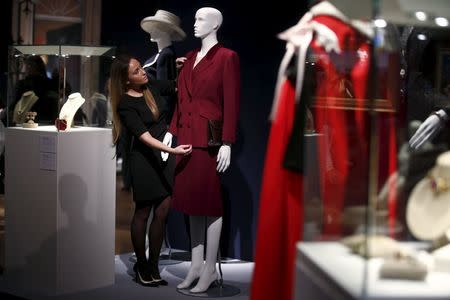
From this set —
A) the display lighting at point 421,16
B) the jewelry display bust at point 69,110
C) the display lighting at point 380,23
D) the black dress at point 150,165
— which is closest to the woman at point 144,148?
the black dress at point 150,165

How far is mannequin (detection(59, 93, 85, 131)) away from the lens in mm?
4895

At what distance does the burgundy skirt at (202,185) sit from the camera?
487 centimetres

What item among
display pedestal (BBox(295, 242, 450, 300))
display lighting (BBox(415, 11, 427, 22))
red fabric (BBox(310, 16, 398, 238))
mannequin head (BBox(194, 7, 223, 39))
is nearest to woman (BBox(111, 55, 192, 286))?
mannequin head (BBox(194, 7, 223, 39))

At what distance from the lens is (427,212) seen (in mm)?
2494

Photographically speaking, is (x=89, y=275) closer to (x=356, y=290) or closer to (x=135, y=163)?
(x=135, y=163)

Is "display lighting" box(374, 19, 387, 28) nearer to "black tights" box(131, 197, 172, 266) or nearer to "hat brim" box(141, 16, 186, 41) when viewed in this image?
"black tights" box(131, 197, 172, 266)

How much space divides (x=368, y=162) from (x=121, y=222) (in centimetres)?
Result: 533

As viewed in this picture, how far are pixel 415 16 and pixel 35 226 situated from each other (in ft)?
10.7

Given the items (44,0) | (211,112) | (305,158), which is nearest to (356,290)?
(305,158)

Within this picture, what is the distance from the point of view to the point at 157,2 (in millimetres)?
6336

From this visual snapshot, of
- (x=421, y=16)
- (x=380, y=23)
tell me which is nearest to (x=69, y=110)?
(x=421, y=16)

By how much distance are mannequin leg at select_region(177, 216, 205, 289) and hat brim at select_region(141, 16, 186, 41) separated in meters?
1.39

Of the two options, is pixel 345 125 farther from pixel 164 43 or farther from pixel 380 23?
pixel 164 43

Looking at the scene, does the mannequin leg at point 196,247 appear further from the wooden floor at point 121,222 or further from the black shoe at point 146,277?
the wooden floor at point 121,222
